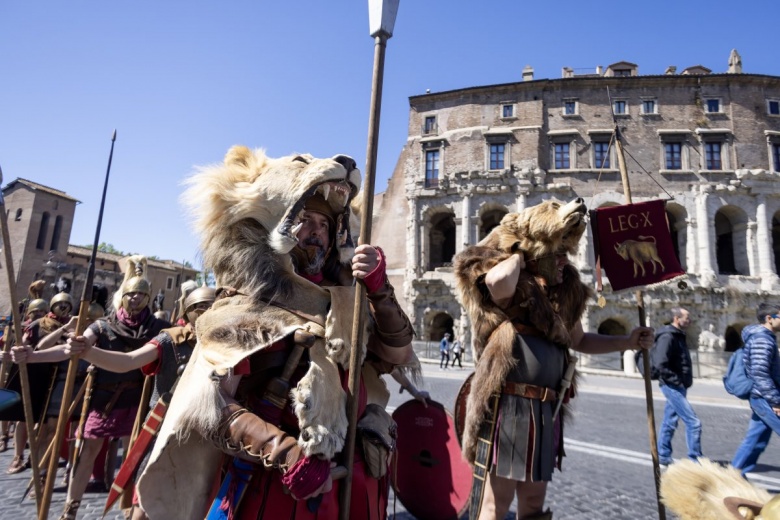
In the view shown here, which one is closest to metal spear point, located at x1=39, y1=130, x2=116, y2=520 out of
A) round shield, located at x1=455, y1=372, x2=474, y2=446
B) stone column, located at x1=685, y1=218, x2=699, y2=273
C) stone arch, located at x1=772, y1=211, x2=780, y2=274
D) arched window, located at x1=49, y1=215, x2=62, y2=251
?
round shield, located at x1=455, y1=372, x2=474, y2=446

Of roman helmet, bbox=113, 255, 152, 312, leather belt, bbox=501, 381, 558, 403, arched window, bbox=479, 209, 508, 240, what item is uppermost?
arched window, bbox=479, 209, 508, 240

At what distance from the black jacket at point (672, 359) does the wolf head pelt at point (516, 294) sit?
140 inches

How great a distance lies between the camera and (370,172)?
5.38ft

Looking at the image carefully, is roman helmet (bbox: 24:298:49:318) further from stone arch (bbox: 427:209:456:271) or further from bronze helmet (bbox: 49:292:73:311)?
stone arch (bbox: 427:209:456:271)

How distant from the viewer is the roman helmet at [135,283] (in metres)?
3.78

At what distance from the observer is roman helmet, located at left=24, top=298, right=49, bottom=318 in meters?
5.69

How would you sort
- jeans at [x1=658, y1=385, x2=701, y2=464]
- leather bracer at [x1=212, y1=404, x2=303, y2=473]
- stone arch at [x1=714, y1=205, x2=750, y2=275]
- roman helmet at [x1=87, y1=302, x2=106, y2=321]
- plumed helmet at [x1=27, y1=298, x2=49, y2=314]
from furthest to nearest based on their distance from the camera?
stone arch at [x1=714, y1=205, x2=750, y2=275] → plumed helmet at [x1=27, y1=298, x2=49, y2=314] → jeans at [x1=658, y1=385, x2=701, y2=464] → roman helmet at [x1=87, y1=302, x2=106, y2=321] → leather bracer at [x1=212, y1=404, x2=303, y2=473]

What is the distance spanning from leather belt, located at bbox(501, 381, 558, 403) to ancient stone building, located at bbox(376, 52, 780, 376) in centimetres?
2192

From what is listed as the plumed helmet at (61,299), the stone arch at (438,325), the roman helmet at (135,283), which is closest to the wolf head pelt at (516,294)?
the roman helmet at (135,283)

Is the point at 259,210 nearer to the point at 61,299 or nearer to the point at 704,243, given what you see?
the point at 61,299

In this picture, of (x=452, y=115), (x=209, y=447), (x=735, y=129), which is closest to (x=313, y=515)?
(x=209, y=447)

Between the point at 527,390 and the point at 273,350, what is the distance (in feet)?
4.92

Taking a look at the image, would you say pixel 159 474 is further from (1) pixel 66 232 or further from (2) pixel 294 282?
(1) pixel 66 232

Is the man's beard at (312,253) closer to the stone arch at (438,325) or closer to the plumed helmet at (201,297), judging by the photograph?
the plumed helmet at (201,297)
